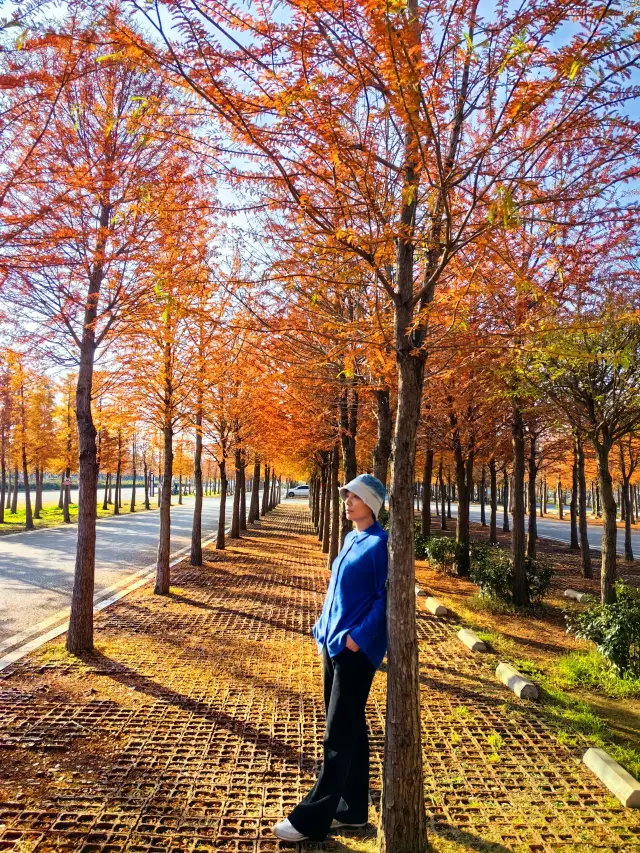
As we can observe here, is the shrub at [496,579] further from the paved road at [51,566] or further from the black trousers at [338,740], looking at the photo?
the black trousers at [338,740]

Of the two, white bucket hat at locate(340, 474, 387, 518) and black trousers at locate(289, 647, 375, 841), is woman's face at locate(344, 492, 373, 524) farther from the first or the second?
black trousers at locate(289, 647, 375, 841)

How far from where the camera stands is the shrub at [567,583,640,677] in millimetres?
5758

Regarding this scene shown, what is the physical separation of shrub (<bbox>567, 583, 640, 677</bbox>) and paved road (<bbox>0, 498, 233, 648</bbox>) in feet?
23.2

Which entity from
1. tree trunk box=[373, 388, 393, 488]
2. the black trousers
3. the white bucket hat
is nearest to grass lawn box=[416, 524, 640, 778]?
the black trousers

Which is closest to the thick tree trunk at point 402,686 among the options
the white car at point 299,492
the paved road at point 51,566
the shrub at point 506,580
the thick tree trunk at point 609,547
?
the thick tree trunk at point 609,547

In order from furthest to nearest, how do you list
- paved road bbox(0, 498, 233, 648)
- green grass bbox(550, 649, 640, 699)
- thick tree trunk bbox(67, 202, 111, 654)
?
paved road bbox(0, 498, 233, 648) → thick tree trunk bbox(67, 202, 111, 654) → green grass bbox(550, 649, 640, 699)

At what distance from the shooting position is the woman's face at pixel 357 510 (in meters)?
3.15

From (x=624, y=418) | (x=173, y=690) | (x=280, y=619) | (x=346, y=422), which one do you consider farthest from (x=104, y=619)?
(x=624, y=418)

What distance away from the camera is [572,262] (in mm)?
6883

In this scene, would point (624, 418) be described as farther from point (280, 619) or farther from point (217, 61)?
point (217, 61)

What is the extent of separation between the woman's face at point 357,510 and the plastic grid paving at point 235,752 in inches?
70.4

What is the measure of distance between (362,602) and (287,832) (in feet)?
4.20

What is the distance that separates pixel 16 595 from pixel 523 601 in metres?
8.63

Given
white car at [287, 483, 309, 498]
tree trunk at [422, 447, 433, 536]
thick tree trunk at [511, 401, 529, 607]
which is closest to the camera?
thick tree trunk at [511, 401, 529, 607]
